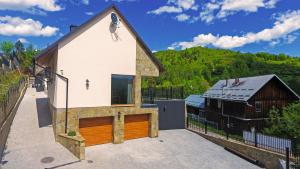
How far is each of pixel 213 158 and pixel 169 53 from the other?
109m

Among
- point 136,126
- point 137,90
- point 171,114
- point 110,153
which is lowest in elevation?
point 110,153

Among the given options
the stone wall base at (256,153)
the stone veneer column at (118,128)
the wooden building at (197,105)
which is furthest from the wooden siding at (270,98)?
the stone veneer column at (118,128)

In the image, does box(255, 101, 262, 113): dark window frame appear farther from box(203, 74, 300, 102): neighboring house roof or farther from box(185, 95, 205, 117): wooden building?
box(185, 95, 205, 117): wooden building

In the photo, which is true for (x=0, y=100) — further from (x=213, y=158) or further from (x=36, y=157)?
(x=213, y=158)

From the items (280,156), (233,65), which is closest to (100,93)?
(280,156)

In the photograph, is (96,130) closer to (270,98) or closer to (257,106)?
(257,106)

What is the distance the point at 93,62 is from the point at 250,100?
69.0ft

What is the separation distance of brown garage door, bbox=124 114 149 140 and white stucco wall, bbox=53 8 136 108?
2.51 meters

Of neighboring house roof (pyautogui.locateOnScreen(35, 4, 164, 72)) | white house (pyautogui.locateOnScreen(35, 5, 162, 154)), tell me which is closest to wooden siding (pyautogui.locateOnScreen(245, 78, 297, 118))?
neighboring house roof (pyautogui.locateOnScreen(35, 4, 164, 72))

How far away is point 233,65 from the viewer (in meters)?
90.2

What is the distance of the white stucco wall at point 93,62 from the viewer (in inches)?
571

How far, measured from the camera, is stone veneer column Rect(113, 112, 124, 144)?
54.2ft

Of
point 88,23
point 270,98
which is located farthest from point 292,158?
point 270,98

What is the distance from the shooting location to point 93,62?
15.5m
